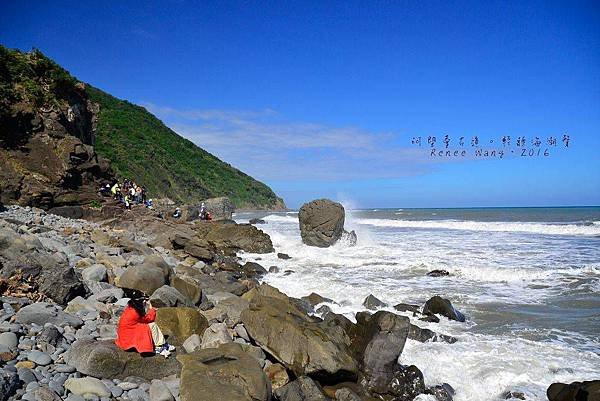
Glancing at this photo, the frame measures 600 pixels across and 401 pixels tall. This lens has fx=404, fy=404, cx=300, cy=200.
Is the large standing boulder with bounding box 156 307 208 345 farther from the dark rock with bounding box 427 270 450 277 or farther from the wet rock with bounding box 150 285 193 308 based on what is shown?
the dark rock with bounding box 427 270 450 277

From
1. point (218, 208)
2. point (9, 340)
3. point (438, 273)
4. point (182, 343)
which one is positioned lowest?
point (438, 273)

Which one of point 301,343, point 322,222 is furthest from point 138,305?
point 322,222

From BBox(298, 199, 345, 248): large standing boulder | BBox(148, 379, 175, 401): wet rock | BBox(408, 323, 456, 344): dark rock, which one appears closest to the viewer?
BBox(148, 379, 175, 401): wet rock

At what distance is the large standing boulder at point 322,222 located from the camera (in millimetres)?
25672

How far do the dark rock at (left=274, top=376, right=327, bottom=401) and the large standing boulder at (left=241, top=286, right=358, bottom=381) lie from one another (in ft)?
1.32

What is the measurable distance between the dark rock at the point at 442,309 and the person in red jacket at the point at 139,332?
7.52 m

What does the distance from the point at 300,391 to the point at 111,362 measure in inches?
109

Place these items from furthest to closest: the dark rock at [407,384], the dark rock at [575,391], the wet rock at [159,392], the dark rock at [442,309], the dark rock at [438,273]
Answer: the dark rock at [438,273]
the dark rock at [442,309]
the dark rock at [407,384]
the dark rock at [575,391]
the wet rock at [159,392]

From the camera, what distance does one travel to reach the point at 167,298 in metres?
8.40

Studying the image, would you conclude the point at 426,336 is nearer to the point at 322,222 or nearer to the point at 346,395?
the point at 346,395

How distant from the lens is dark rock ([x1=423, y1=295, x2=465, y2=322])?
Result: 10.8 meters

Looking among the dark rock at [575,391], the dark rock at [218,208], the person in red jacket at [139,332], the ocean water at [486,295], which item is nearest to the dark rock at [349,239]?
the ocean water at [486,295]

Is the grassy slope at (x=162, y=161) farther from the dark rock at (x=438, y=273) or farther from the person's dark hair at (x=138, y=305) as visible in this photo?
the person's dark hair at (x=138, y=305)

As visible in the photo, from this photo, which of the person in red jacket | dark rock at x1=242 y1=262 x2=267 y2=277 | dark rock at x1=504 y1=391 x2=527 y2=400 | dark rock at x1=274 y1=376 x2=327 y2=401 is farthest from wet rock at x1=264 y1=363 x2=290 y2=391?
dark rock at x1=242 y1=262 x2=267 y2=277
